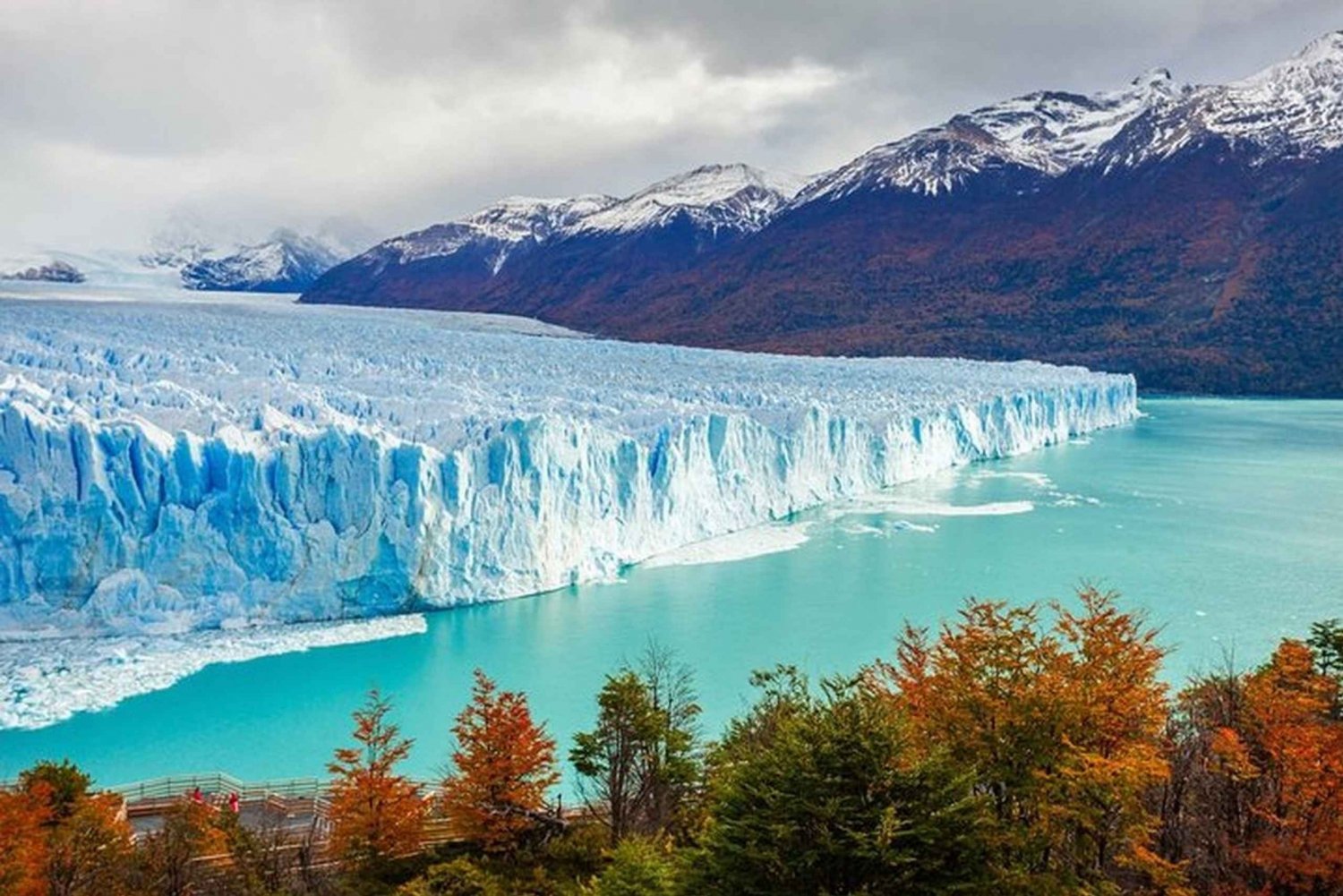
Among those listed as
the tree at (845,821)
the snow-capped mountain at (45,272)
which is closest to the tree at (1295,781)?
the tree at (845,821)

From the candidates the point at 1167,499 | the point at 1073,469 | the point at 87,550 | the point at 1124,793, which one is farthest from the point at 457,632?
the point at 1073,469

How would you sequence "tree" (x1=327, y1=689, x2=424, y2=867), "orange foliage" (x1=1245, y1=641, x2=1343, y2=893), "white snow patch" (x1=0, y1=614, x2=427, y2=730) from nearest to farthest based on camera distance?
"orange foliage" (x1=1245, y1=641, x2=1343, y2=893) < "tree" (x1=327, y1=689, x2=424, y2=867) < "white snow patch" (x1=0, y1=614, x2=427, y2=730)

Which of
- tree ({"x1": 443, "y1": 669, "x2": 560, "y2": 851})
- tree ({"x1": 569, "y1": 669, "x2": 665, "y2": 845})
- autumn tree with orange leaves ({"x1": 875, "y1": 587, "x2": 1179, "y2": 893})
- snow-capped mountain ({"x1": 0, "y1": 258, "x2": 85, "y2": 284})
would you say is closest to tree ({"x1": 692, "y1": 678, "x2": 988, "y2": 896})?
autumn tree with orange leaves ({"x1": 875, "y1": 587, "x2": 1179, "y2": 893})

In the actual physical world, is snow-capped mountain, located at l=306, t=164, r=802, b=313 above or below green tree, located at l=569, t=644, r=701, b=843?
above

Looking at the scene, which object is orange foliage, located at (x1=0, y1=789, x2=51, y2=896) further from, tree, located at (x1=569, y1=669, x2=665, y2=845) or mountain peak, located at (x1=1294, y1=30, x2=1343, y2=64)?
mountain peak, located at (x1=1294, y1=30, x2=1343, y2=64)

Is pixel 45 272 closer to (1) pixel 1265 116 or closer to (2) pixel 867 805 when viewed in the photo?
(1) pixel 1265 116

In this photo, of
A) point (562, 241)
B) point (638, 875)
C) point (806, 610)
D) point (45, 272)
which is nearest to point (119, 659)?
point (806, 610)

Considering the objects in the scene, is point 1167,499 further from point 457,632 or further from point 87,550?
point 87,550
